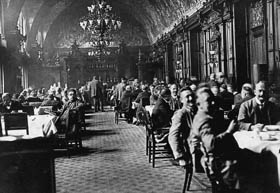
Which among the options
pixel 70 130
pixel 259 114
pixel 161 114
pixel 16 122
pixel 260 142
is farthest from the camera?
pixel 70 130

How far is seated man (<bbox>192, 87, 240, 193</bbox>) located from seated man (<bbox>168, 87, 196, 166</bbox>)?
555 mm

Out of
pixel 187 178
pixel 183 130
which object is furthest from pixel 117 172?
pixel 183 130

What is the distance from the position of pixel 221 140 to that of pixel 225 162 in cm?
21

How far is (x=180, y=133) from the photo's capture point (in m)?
4.81

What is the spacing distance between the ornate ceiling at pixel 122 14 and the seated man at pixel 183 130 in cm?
1393

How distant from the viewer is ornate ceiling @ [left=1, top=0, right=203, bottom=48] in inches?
940

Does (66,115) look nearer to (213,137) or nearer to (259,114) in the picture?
(259,114)

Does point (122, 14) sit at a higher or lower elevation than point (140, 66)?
higher

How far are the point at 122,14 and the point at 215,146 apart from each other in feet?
96.1

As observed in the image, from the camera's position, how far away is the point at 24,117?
24.2ft

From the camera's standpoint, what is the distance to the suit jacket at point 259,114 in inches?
236

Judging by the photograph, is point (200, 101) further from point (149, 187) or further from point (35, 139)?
point (149, 187)

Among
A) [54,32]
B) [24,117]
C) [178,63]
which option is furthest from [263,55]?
[54,32]

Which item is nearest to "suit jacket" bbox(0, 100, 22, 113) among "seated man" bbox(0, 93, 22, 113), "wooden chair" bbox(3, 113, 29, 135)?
"seated man" bbox(0, 93, 22, 113)
